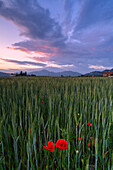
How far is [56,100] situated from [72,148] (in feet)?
2.83

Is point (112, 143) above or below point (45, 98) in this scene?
below

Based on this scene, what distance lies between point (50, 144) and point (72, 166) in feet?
1.06

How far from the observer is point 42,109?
162 cm

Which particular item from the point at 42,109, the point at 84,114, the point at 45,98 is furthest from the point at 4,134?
the point at 45,98

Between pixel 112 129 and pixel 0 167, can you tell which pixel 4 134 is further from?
pixel 112 129

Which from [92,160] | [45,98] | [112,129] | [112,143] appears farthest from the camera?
[45,98]

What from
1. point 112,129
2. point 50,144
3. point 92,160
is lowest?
point 92,160

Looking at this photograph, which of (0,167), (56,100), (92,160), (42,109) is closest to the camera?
(0,167)

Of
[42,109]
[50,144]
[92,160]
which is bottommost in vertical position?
[92,160]

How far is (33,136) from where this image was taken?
73cm

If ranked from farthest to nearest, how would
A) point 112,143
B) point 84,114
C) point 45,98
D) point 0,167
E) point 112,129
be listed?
point 45,98 → point 84,114 → point 112,129 → point 112,143 → point 0,167

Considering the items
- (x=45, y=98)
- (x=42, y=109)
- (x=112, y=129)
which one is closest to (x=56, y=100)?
(x=42, y=109)

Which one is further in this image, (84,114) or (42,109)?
(42,109)

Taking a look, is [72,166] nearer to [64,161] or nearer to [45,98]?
[64,161]
